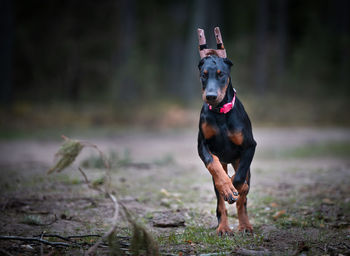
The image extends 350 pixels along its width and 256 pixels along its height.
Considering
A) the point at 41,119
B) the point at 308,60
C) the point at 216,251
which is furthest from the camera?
the point at 308,60

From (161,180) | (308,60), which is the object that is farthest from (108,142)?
(308,60)

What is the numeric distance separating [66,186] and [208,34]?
21.7 meters

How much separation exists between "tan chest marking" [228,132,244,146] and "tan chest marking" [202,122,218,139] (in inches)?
7.0

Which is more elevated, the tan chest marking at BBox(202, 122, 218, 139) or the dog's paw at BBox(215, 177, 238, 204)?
the tan chest marking at BBox(202, 122, 218, 139)

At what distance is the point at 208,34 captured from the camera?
27.5m

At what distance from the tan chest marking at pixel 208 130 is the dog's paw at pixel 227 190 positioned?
0.58 m

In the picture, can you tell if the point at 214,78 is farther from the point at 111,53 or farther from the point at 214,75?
the point at 111,53

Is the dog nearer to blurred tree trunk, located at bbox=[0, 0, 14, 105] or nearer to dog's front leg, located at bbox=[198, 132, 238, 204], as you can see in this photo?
dog's front leg, located at bbox=[198, 132, 238, 204]

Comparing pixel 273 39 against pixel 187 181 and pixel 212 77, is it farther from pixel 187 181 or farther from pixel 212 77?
pixel 212 77

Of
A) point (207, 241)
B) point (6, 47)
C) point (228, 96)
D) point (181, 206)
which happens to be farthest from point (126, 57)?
point (207, 241)

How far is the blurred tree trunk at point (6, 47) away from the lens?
20297 mm

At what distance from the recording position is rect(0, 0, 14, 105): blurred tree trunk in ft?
66.6

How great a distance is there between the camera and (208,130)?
468cm

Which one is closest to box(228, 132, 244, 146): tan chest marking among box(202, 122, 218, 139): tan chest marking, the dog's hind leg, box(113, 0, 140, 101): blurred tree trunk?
box(202, 122, 218, 139): tan chest marking
